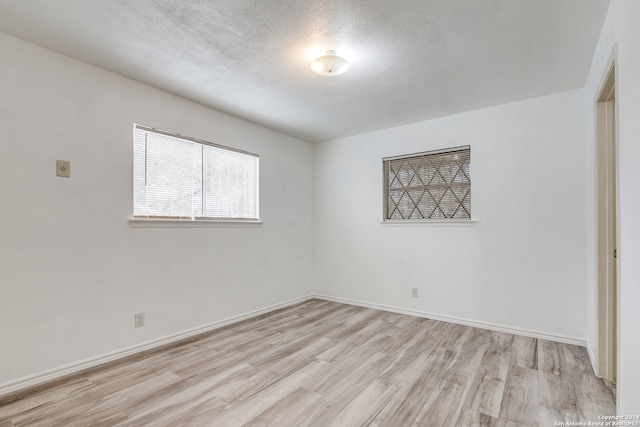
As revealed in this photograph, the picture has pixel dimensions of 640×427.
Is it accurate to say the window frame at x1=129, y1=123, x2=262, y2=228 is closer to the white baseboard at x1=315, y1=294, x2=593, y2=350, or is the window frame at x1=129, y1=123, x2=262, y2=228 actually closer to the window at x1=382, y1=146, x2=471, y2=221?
the window at x1=382, y1=146, x2=471, y2=221

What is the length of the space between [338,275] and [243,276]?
142 centimetres

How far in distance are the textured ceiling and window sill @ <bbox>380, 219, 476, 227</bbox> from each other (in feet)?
4.07

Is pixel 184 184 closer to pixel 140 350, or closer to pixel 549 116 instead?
pixel 140 350

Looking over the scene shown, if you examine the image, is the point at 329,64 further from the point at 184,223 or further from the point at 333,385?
the point at 333,385

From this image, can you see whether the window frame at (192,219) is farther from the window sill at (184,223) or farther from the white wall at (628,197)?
the white wall at (628,197)

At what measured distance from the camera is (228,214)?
348 cm

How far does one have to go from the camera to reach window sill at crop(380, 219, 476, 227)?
3372 mm

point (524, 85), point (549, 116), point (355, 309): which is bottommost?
point (355, 309)

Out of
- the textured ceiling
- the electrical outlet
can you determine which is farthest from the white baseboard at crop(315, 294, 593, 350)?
the electrical outlet

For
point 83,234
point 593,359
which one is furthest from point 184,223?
point 593,359

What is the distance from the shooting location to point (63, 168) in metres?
2.27

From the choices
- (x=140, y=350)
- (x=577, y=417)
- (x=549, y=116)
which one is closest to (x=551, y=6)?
(x=549, y=116)

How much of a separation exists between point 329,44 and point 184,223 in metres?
2.06

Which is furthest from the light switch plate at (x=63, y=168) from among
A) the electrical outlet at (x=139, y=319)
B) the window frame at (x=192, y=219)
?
the electrical outlet at (x=139, y=319)
